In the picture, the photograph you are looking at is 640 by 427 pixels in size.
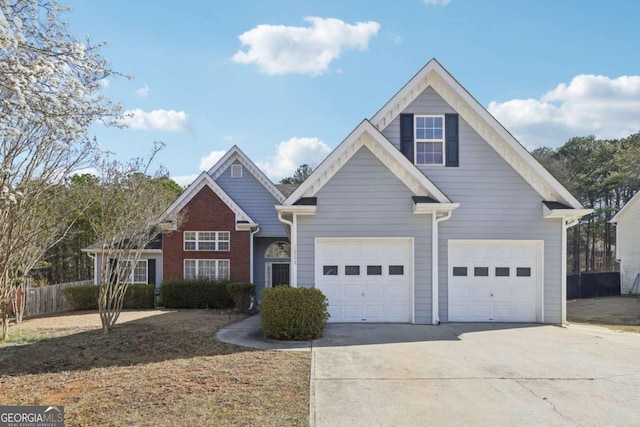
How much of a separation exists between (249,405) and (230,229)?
1548 cm

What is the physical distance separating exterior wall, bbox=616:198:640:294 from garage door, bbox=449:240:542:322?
699 inches

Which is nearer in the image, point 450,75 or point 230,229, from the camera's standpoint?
point 450,75

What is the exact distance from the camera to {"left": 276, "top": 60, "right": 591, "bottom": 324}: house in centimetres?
1301

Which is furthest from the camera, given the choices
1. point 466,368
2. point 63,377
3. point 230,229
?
point 230,229

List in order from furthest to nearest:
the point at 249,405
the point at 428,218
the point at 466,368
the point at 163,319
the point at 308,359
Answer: the point at 163,319 → the point at 428,218 → the point at 308,359 → the point at 466,368 → the point at 249,405

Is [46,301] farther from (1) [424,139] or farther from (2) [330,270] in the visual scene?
(1) [424,139]

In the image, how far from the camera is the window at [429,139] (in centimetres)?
1409

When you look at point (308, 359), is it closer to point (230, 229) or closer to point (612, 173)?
point (230, 229)

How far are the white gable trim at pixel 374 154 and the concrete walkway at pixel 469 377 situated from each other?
374 centimetres

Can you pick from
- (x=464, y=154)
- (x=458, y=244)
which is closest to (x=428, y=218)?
(x=458, y=244)

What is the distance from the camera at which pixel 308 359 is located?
895 centimetres

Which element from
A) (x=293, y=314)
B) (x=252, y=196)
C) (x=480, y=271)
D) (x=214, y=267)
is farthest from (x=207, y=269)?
(x=480, y=271)

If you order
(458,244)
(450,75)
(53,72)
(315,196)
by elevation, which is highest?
(450,75)

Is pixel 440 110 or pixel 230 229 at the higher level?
pixel 440 110
